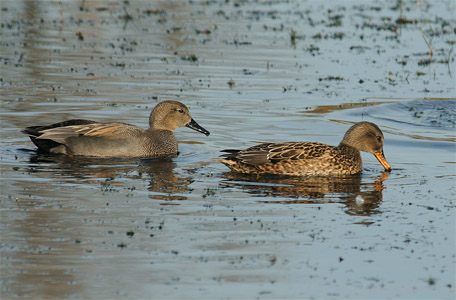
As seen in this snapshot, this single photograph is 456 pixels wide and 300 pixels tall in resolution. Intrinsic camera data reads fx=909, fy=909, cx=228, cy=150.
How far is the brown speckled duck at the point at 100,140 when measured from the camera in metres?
12.8

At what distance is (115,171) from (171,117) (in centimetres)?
219

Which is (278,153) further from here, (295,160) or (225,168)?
(225,168)

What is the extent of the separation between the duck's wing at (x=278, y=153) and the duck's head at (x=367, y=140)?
520 millimetres

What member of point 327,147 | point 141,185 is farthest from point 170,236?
point 327,147

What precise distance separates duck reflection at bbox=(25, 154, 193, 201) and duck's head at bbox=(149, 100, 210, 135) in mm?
670

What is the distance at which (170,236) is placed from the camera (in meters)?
8.56

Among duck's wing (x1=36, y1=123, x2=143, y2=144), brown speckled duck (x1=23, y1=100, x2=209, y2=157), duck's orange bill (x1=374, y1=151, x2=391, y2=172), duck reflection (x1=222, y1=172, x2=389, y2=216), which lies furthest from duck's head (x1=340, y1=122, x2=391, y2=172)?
duck's wing (x1=36, y1=123, x2=143, y2=144)

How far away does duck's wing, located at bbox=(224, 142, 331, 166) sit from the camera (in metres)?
11.7

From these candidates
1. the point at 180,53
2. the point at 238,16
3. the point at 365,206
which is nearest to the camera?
the point at 365,206

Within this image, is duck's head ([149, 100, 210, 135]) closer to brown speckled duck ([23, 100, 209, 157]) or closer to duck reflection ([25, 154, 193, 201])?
brown speckled duck ([23, 100, 209, 157])

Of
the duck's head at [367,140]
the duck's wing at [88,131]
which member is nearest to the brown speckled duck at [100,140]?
the duck's wing at [88,131]

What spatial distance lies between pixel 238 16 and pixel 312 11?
8.91 feet

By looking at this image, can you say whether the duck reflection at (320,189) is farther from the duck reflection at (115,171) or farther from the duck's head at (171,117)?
the duck's head at (171,117)

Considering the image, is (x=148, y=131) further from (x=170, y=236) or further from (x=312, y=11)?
(x=312, y=11)
